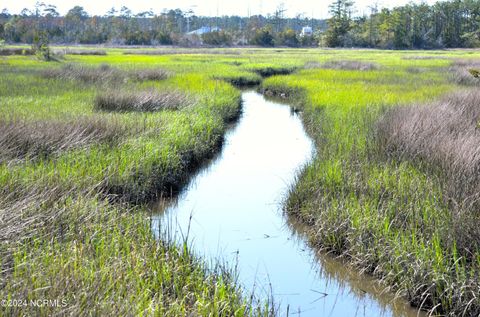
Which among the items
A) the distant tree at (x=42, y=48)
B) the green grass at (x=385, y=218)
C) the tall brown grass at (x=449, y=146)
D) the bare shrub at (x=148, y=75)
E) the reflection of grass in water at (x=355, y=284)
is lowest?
the reflection of grass in water at (x=355, y=284)

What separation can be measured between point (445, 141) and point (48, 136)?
5918mm

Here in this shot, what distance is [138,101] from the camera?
13.6 m

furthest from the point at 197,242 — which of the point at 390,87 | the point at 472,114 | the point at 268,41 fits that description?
the point at 268,41

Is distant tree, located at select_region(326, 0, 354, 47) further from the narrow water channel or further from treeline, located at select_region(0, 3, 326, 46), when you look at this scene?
the narrow water channel

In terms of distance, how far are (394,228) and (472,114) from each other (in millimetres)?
5556

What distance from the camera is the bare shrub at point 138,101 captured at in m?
13.4

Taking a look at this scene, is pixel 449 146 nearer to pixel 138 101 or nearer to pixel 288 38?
pixel 138 101

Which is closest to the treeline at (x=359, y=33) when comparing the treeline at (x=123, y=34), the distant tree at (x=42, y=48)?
the treeline at (x=123, y=34)

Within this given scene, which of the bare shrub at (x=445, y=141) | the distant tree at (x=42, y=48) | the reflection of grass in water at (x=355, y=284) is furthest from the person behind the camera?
the distant tree at (x=42, y=48)

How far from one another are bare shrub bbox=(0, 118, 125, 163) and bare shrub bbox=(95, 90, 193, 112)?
3535 mm

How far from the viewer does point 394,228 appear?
5.96 m

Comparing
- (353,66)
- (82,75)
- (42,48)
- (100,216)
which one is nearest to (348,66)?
(353,66)

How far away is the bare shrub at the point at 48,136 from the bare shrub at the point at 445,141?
466 centimetres

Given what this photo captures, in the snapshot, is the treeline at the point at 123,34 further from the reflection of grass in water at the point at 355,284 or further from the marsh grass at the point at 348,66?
the reflection of grass in water at the point at 355,284
